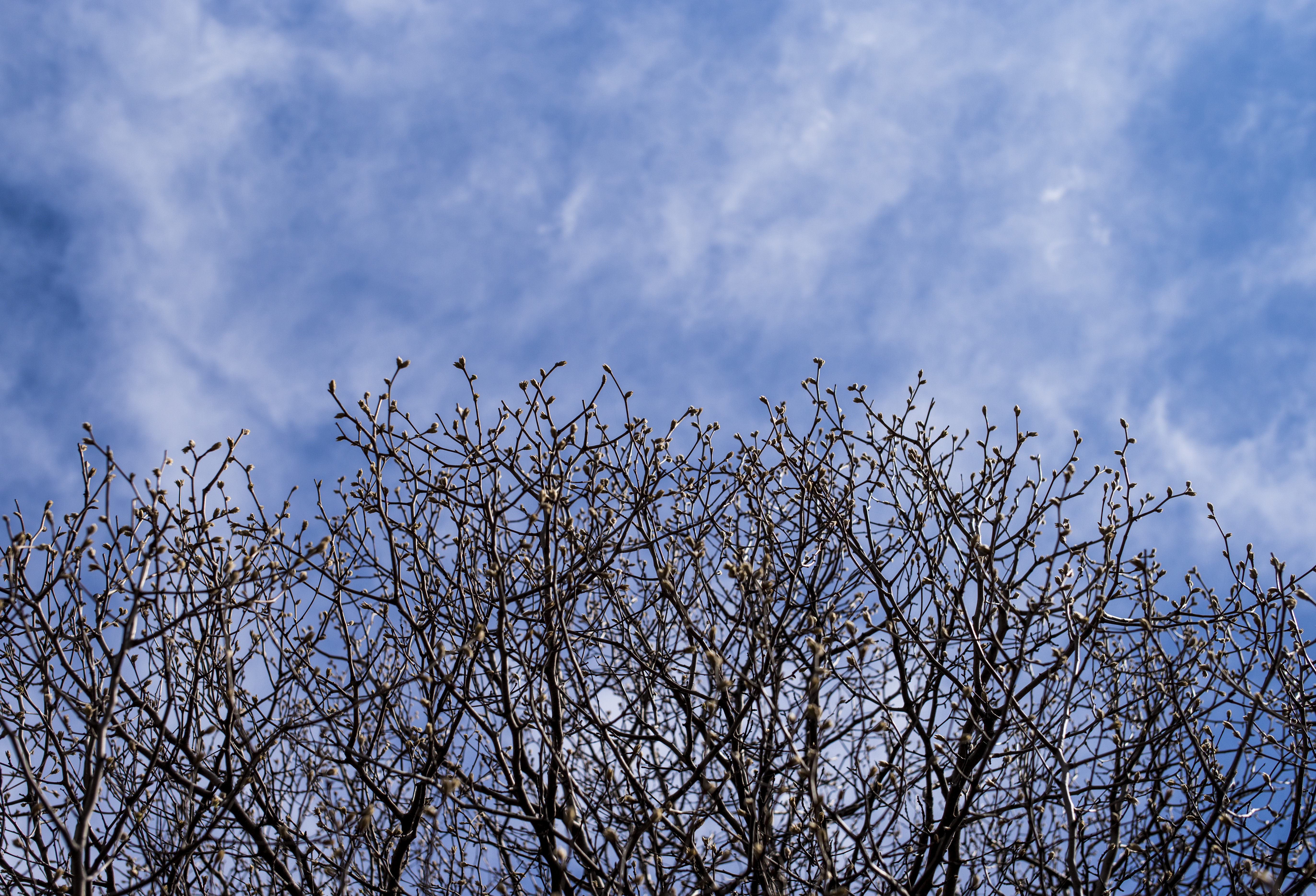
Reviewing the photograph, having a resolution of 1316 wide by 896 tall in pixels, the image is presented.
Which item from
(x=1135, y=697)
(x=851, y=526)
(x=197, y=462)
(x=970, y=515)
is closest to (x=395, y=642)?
(x=197, y=462)

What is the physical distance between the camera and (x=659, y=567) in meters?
4.13

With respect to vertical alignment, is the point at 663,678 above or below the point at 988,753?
above

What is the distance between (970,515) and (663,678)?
2.14m

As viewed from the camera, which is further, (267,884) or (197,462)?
(267,884)

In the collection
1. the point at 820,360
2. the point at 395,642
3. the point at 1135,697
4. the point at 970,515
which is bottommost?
the point at 1135,697

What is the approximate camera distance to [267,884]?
4.89 metres

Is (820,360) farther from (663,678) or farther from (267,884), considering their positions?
(267,884)

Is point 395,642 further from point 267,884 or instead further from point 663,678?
point 267,884

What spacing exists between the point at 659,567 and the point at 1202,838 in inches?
98.0

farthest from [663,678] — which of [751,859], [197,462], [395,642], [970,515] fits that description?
[197,462]

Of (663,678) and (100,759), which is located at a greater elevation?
(663,678)

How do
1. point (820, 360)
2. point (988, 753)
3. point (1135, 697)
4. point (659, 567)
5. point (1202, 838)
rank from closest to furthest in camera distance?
point (1202, 838) → point (988, 753) → point (659, 567) → point (1135, 697) → point (820, 360)

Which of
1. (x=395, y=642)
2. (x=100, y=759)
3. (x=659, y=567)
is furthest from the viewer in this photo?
(x=395, y=642)

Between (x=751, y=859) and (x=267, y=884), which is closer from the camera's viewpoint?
(x=751, y=859)
